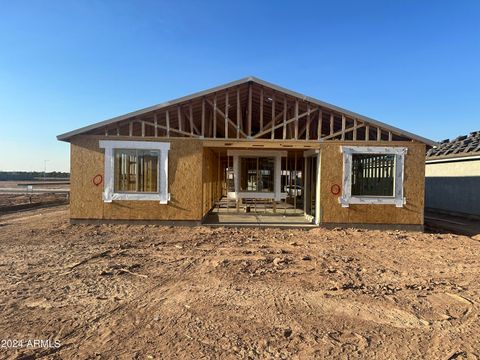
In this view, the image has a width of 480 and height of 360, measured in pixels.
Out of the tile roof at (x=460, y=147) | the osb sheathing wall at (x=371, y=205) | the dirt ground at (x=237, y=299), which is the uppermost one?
A: the tile roof at (x=460, y=147)

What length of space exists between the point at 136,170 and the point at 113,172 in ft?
2.45

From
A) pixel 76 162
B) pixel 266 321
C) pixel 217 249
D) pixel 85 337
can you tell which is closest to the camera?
pixel 85 337

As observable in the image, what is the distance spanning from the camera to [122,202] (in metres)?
11.9

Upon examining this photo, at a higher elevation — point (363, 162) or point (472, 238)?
point (363, 162)

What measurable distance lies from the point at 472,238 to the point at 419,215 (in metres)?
1.65

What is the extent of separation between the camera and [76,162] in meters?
12.0

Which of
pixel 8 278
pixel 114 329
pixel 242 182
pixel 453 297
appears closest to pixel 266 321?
pixel 114 329

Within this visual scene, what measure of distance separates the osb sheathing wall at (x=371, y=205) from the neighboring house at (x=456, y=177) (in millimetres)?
6737

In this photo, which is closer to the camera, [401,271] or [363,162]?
[401,271]

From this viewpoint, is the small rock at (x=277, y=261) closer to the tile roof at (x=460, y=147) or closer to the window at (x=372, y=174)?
the window at (x=372, y=174)

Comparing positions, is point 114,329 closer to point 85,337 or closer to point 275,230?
point 85,337

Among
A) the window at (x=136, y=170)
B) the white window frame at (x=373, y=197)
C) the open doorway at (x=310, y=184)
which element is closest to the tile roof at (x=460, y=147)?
the white window frame at (x=373, y=197)

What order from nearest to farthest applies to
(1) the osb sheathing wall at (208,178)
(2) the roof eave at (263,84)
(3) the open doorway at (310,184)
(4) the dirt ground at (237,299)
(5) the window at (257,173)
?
(4) the dirt ground at (237,299) < (2) the roof eave at (263,84) < (1) the osb sheathing wall at (208,178) < (3) the open doorway at (310,184) < (5) the window at (257,173)

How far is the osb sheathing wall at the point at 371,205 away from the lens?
12047mm
